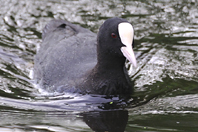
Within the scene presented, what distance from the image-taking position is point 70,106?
4.94m

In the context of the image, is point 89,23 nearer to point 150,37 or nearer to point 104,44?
point 150,37

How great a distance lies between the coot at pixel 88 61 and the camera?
187 inches

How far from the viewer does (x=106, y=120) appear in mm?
4453

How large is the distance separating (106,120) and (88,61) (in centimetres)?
135

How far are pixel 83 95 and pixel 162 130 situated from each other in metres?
1.44

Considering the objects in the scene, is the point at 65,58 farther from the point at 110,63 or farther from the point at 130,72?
the point at 130,72

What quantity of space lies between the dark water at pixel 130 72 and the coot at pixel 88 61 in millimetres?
156

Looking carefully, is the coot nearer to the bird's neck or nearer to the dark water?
the bird's neck

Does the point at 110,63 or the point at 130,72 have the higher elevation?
the point at 110,63

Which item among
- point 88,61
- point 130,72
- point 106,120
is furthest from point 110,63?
point 130,72

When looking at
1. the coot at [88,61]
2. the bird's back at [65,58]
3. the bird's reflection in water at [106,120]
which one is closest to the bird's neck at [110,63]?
the coot at [88,61]

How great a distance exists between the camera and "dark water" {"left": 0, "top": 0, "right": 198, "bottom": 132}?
4320 millimetres

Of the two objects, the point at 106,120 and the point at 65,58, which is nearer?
the point at 106,120

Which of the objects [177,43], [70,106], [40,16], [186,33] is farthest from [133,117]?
[40,16]
